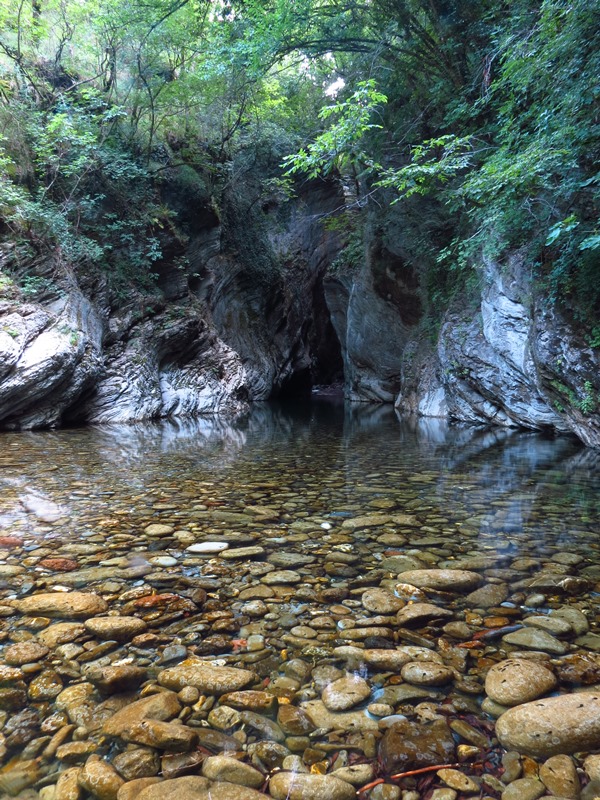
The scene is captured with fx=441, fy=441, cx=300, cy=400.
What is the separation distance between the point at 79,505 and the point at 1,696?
2705 mm

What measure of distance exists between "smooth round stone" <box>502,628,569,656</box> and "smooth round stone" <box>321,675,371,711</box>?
29.3 inches

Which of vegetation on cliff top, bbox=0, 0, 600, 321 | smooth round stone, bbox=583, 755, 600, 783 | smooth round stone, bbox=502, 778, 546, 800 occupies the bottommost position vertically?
smooth round stone, bbox=502, 778, 546, 800

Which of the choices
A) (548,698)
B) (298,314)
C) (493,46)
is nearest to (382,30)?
(493,46)

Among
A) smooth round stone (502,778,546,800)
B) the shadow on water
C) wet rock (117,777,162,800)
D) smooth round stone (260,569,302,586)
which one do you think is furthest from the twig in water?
the shadow on water

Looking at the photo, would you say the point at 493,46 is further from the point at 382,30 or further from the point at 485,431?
the point at 485,431

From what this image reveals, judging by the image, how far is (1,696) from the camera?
157cm

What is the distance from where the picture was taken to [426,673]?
175 cm

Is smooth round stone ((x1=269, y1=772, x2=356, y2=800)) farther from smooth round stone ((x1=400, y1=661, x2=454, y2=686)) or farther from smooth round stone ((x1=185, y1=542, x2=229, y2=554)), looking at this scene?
smooth round stone ((x1=185, y1=542, x2=229, y2=554))

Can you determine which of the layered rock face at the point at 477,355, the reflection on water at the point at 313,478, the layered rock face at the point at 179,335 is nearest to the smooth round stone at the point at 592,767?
the reflection on water at the point at 313,478

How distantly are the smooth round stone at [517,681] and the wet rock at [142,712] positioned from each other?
3.79 ft

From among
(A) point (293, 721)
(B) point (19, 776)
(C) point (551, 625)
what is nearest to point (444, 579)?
(C) point (551, 625)

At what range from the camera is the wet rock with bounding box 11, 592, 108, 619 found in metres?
2.16

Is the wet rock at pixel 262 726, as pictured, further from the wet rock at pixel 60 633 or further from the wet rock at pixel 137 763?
the wet rock at pixel 60 633

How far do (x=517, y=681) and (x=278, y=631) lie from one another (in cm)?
101
